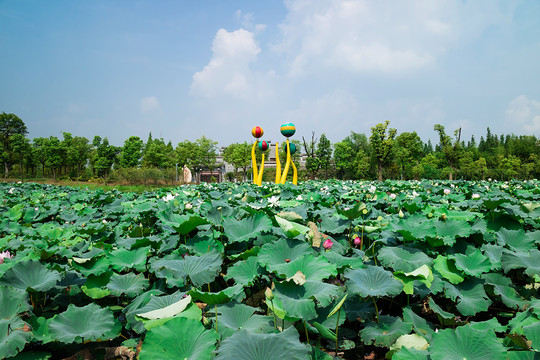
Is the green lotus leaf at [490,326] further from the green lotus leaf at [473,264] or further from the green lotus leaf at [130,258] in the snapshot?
the green lotus leaf at [130,258]

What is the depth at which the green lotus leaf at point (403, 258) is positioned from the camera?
4.57 ft

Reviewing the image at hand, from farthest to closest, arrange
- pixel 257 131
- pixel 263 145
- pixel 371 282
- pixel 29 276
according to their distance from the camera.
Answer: pixel 257 131 → pixel 263 145 → pixel 29 276 → pixel 371 282

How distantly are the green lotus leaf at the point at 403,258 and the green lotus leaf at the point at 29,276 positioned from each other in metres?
1.50

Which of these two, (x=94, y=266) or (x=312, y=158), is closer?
(x=94, y=266)

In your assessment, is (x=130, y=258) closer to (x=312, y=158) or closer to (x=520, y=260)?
(x=520, y=260)

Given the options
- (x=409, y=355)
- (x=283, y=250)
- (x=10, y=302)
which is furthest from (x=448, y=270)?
(x=10, y=302)

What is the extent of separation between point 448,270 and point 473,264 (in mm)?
152

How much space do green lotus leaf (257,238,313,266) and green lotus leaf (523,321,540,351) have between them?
0.81 metres

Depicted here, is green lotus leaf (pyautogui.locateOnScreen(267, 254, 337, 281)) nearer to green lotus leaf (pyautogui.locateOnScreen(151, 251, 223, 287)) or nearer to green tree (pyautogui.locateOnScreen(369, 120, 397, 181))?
green lotus leaf (pyautogui.locateOnScreen(151, 251, 223, 287))

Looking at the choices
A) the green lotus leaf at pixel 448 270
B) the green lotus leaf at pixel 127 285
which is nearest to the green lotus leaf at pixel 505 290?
the green lotus leaf at pixel 448 270

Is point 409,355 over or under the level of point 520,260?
under

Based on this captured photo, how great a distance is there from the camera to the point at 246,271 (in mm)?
1386

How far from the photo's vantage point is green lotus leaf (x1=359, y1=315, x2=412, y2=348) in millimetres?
1088

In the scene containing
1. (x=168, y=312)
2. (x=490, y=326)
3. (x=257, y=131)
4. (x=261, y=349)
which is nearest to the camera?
(x=261, y=349)
